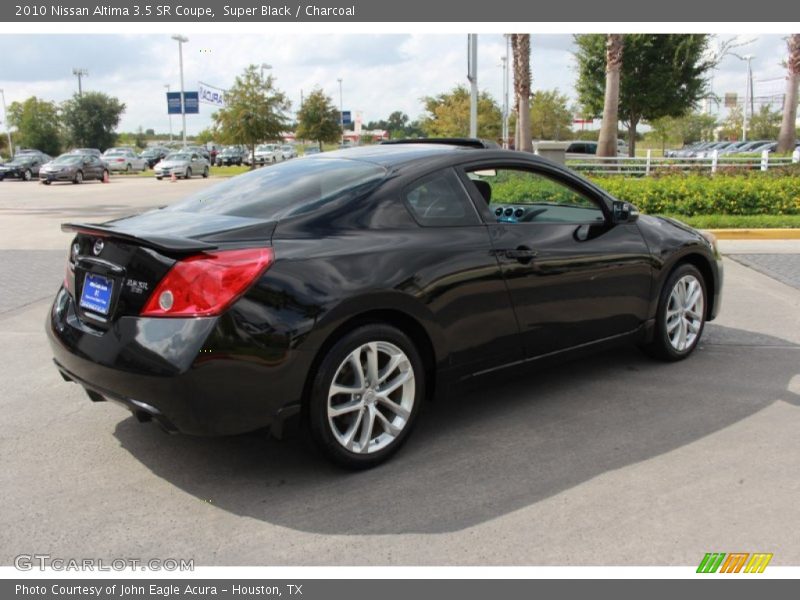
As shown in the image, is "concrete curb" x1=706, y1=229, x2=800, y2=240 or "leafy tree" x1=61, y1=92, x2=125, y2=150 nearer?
"concrete curb" x1=706, y1=229, x2=800, y2=240

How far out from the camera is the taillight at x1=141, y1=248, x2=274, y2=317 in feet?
10.5

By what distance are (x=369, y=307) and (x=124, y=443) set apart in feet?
5.39

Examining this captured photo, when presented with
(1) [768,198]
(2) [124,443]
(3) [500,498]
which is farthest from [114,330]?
(1) [768,198]

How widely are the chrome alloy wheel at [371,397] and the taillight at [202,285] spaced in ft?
2.07

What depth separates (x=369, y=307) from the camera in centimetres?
355

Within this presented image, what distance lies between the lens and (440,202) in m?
4.09

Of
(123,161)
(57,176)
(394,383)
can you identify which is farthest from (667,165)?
(123,161)

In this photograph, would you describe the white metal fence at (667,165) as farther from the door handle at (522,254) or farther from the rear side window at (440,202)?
the rear side window at (440,202)

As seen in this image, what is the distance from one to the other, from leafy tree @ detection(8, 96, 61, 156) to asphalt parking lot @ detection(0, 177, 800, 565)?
249 feet

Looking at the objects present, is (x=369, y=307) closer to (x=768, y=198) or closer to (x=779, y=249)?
(x=779, y=249)

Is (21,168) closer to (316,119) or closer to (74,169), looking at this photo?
(74,169)

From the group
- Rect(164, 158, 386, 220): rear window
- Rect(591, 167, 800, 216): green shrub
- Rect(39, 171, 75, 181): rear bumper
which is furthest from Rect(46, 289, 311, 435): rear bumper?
Rect(39, 171, 75, 181): rear bumper

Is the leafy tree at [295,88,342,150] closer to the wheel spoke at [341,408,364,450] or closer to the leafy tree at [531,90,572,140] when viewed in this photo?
the leafy tree at [531,90,572,140]

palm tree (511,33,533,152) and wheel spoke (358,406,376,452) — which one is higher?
palm tree (511,33,533,152)
